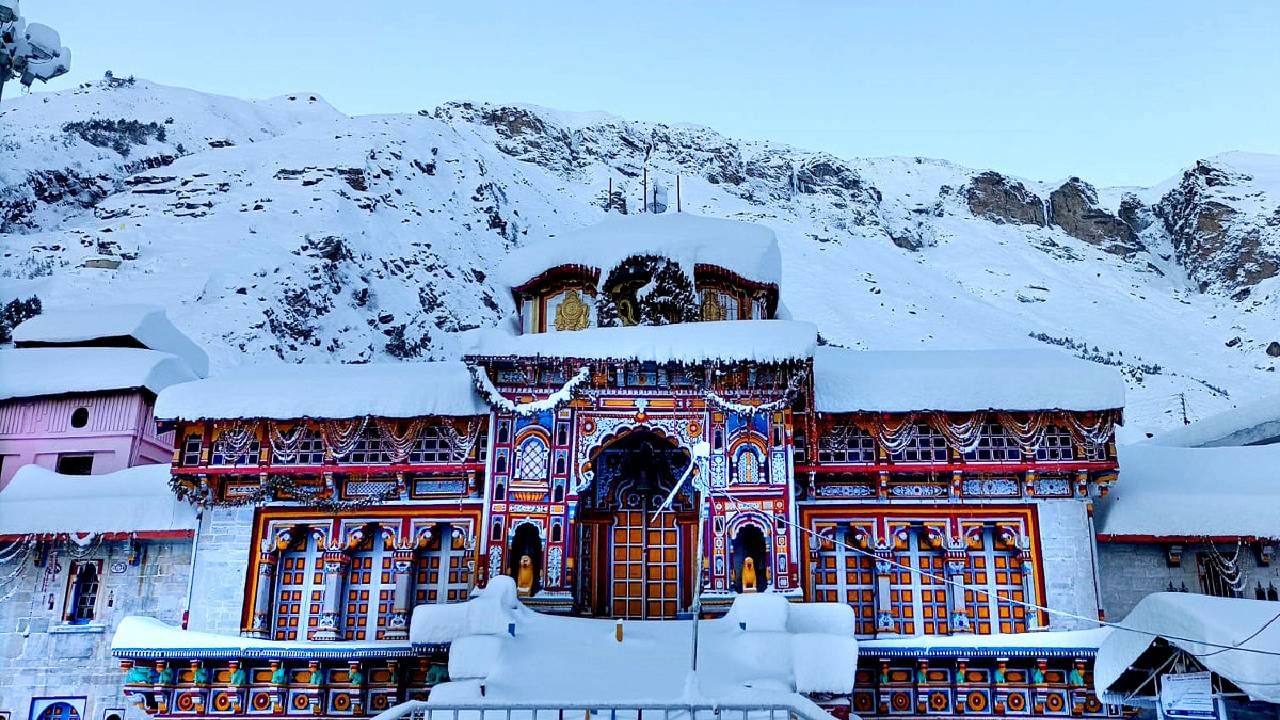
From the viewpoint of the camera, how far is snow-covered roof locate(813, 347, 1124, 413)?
1695 cm

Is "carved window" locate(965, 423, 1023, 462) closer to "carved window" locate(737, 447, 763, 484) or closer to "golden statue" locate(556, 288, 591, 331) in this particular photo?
"carved window" locate(737, 447, 763, 484)

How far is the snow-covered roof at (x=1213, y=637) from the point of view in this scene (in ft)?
37.5

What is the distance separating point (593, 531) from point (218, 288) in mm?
35036

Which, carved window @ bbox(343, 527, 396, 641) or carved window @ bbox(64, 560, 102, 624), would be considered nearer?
carved window @ bbox(343, 527, 396, 641)

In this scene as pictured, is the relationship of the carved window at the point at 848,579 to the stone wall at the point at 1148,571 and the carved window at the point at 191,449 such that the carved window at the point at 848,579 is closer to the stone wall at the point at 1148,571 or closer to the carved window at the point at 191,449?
the stone wall at the point at 1148,571

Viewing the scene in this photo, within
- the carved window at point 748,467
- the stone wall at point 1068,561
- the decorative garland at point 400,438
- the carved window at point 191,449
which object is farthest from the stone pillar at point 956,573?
the carved window at point 191,449

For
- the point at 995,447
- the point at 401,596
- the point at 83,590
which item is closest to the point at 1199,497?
the point at 995,447

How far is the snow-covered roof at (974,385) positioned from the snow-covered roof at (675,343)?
5.09ft

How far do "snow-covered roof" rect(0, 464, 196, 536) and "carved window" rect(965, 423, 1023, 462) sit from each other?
555 inches

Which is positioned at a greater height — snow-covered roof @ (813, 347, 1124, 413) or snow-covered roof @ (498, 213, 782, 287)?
snow-covered roof @ (498, 213, 782, 287)

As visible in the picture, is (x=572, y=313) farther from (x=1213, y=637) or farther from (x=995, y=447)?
(x=1213, y=637)

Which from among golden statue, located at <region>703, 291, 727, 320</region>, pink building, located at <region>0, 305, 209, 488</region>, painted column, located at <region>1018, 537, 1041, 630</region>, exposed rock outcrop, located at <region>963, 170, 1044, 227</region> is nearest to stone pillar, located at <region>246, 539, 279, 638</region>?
pink building, located at <region>0, 305, 209, 488</region>

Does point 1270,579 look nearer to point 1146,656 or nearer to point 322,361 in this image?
point 1146,656

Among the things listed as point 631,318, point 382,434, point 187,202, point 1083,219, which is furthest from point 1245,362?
point 187,202
